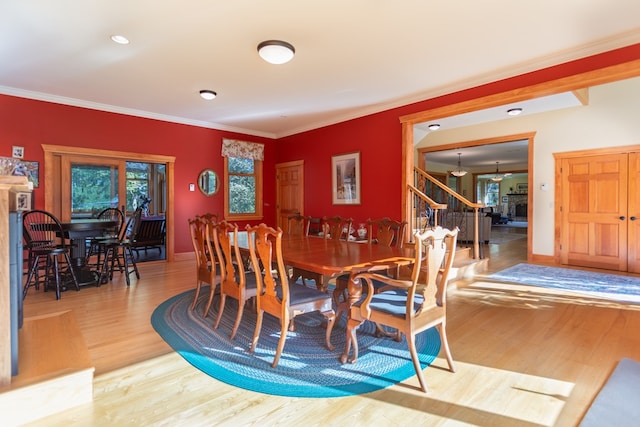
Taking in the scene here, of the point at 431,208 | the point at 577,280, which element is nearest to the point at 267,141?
the point at 431,208

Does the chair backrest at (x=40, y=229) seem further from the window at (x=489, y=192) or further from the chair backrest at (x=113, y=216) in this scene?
the window at (x=489, y=192)

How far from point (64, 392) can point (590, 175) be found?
7430 mm

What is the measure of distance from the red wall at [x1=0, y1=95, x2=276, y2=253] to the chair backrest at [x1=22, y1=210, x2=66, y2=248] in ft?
1.06

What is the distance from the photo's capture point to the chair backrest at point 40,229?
3771 mm

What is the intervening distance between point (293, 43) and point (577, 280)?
16.2ft

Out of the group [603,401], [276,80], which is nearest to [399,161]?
[276,80]

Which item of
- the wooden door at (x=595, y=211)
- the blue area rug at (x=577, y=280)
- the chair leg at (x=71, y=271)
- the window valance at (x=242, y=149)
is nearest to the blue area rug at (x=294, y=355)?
the chair leg at (x=71, y=271)

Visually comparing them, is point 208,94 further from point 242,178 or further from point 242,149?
point 242,178

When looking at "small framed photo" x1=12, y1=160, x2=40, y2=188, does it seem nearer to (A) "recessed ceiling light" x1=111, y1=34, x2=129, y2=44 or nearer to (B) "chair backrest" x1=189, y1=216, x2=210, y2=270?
(A) "recessed ceiling light" x1=111, y1=34, x2=129, y2=44

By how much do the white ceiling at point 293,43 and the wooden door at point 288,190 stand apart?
223 cm

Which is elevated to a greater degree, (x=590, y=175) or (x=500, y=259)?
(x=590, y=175)

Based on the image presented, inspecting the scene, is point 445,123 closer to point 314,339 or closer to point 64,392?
point 314,339

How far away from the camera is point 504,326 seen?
2910 mm

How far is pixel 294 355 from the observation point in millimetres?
2352
